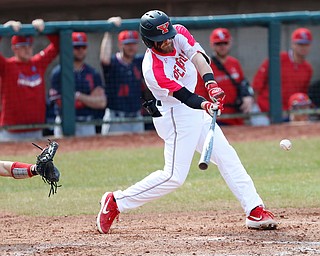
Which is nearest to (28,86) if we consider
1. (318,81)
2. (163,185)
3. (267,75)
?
(267,75)

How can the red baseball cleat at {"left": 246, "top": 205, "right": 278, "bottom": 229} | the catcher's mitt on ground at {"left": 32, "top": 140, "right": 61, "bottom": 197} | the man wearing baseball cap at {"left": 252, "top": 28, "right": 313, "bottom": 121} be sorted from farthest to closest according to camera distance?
the man wearing baseball cap at {"left": 252, "top": 28, "right": 313, "bottom": 121} < the red baseball cleat at {"left": 246, "top": 205, "right": 278, "bottom": 229} < the catcher's mitt on ground at {"left": 32, "top": 140, "right": 61, "bottom": 197}

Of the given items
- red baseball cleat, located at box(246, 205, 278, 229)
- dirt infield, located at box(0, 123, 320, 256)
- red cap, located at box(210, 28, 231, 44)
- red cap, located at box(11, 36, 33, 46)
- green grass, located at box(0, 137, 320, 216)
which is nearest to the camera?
dirt infield, located at box(0, 123, 320, 256)

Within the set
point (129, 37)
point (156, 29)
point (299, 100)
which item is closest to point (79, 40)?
point (129, 37)

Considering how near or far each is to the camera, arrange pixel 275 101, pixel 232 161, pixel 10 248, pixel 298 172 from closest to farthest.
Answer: pixel 10 248 → pixel 232 161 → pixel 298 172 → pixel 275 101

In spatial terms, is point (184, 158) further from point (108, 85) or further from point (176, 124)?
point (108, 85)

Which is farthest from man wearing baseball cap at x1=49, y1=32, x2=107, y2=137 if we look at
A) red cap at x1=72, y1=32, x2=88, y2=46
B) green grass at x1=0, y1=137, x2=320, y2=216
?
green grass at x1=0, y1=137, x2=320, y2=216

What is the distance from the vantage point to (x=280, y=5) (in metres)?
14.2

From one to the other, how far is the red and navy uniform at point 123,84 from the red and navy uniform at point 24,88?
2.52 feet

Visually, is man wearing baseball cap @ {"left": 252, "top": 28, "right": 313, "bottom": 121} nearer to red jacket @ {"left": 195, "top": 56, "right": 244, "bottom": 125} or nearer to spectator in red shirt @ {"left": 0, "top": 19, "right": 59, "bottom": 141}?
red jacket @ {"left": 195, "top": 56, "right": 244, "bottom": 125}

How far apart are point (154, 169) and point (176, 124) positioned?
3.12m

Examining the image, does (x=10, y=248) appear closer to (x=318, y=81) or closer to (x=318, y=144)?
(x=318, y=144)

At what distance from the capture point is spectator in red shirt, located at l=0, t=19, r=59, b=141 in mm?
10398

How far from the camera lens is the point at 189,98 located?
5.53m

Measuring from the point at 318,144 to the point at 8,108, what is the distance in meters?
3.92
